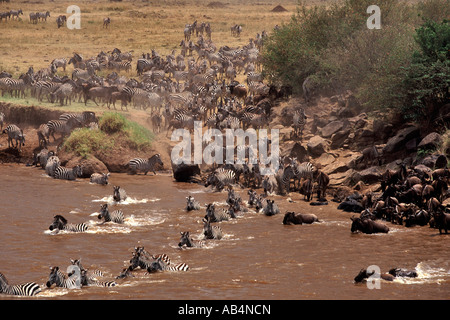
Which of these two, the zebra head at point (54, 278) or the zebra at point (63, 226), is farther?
the zebra at point (63, 226)

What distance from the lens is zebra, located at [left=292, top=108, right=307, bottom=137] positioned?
92.4 ft

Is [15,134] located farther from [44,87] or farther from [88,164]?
[44,87]

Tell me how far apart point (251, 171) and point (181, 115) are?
589 centimetres

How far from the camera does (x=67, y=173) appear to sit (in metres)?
26.0

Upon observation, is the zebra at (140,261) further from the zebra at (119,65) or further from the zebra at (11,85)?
the zebra at (119,65)

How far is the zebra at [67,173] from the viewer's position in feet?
85.5

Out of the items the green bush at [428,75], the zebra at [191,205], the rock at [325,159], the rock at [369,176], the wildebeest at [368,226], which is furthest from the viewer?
the rock at [325,159]

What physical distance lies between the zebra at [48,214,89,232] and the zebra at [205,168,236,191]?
7.18 m

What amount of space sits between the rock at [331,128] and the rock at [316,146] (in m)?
0.76

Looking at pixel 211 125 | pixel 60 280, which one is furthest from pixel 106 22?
pixel 60 280

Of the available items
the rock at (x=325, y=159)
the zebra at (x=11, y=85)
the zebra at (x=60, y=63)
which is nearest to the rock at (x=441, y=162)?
the rock at (x=325, y=159)

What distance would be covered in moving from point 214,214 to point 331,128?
964cm

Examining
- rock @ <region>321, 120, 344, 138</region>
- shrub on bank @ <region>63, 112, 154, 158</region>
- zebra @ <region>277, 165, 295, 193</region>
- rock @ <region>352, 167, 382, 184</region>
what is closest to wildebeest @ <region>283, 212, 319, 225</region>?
zebra @ <region>277, 165, 295, 193</region>
